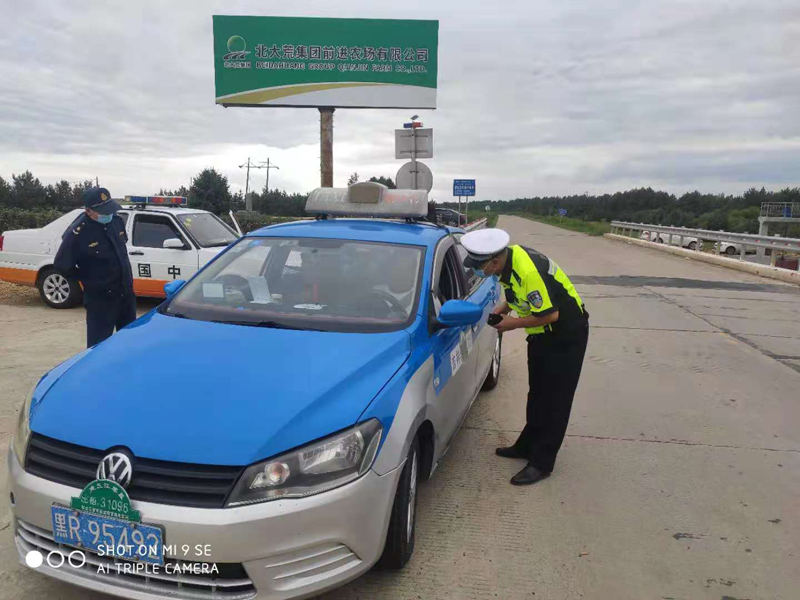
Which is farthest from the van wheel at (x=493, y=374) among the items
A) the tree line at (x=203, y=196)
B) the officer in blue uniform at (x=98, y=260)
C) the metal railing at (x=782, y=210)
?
the metal railing at (x=782, y=210)

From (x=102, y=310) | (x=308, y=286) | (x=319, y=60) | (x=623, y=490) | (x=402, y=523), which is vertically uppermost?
(x=319, y=60)

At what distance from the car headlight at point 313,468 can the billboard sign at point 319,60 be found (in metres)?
15.8

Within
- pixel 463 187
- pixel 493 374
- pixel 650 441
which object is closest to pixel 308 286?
pixel 493 374

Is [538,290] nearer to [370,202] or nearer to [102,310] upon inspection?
[370,202]

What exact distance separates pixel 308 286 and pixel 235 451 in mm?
1584

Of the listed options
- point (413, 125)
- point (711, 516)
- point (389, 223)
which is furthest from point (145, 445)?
point (413, 125)

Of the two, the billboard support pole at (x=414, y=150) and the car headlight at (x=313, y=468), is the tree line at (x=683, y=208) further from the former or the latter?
the car headlight at (x=313, y=468)

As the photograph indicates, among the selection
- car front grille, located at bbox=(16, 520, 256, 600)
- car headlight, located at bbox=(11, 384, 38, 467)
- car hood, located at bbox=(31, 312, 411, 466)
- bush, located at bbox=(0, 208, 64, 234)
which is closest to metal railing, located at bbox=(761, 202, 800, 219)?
bush, located at bbox=(0, 208, 64, 234)

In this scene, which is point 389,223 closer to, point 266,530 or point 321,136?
point 266,530

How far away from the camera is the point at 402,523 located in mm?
2732

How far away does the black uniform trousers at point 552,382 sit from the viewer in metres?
3.94

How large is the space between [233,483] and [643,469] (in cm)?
306

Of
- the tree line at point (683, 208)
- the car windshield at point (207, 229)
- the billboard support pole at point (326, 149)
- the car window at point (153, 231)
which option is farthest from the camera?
the tree line at point (683, 208)

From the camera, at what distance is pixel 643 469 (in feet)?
13.8
